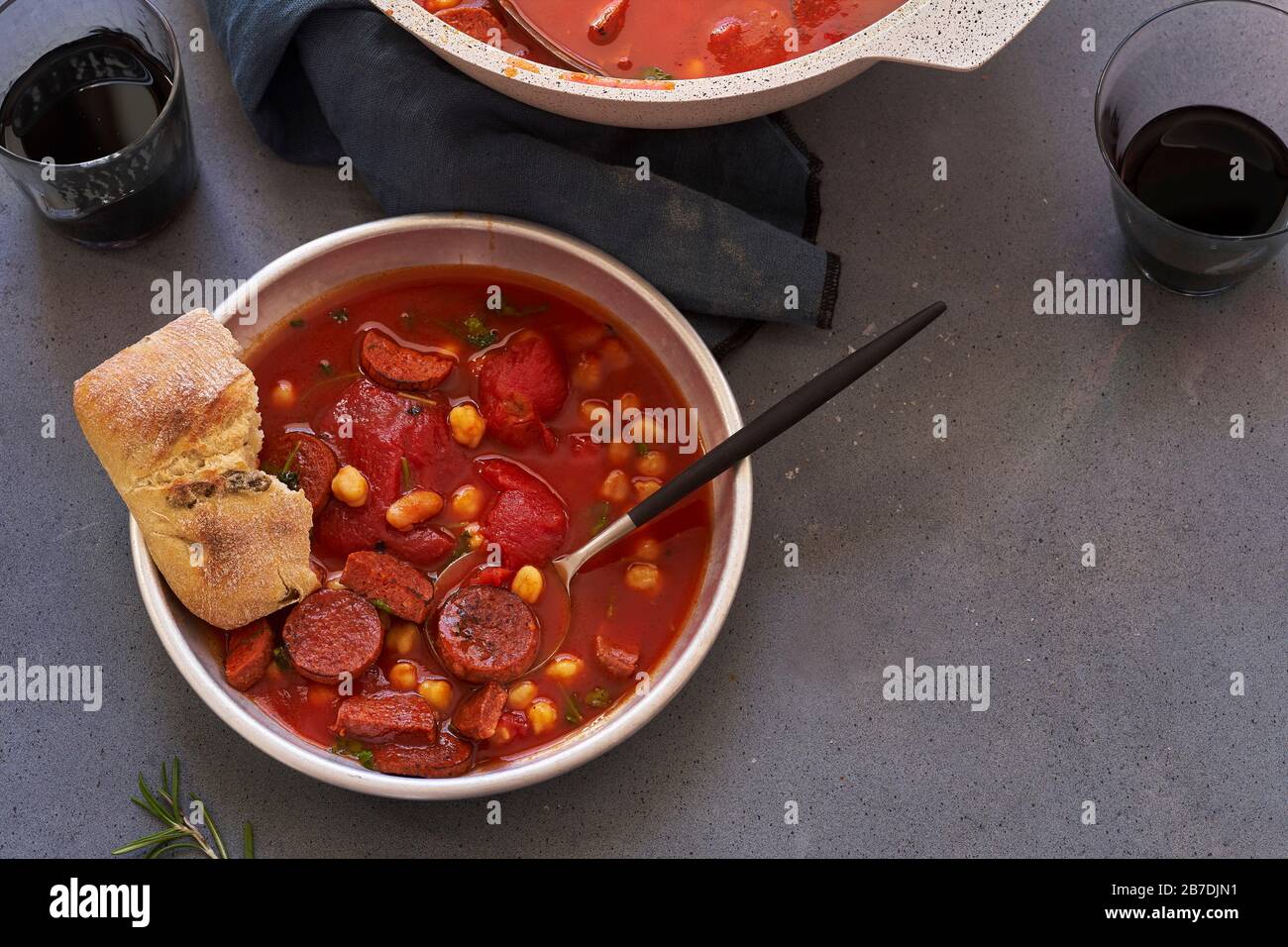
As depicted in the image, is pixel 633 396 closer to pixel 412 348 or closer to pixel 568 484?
pixel 568 484

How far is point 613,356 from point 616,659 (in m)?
0.69

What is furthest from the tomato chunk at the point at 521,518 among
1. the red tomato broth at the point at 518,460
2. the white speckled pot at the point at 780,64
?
the white speckled pot at the point at 780,64

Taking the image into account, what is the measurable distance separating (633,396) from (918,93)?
1.08 meters

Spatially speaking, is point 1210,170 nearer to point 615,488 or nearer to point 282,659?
point 615,488

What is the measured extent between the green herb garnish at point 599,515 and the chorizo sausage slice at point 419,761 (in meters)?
0.56

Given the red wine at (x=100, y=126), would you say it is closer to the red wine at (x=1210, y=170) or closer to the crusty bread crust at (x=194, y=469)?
the crusty bread crust at (x=194, y=469)

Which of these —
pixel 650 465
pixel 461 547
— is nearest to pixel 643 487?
pixel 650 465

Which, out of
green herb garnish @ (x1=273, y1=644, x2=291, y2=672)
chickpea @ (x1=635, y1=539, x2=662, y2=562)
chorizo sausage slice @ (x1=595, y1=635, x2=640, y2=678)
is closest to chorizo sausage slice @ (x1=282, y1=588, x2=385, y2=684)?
green herb garnish @ (x1=273, y1=644, x2=291, y2=672)

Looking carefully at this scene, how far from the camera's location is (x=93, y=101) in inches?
123

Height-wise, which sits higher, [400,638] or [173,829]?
[400,638]

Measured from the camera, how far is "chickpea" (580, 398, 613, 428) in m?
3.07

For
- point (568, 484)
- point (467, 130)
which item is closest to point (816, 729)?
point (568, 484)

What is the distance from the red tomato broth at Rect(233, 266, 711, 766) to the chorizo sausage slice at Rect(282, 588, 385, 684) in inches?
1.6

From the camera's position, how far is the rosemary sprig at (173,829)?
9.70ft
